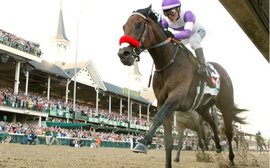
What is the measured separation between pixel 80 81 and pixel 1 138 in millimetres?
19972

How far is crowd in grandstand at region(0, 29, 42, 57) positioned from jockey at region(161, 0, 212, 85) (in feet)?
83.2

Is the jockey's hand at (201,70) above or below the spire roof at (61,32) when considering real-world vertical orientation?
below

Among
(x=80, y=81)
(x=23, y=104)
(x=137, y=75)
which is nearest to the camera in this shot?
(x=23, y=104)

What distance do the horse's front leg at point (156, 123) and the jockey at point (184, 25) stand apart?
3.92ft

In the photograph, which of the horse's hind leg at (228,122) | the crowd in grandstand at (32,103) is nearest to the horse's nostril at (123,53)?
the horse's hind leg at (228,122)

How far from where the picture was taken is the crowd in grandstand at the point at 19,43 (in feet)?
95.5

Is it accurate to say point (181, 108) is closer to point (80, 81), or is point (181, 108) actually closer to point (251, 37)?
point (251, 37)

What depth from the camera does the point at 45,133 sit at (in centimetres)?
2617

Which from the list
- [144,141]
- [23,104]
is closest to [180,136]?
[144,141]

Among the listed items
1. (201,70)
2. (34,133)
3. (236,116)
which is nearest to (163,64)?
(201,70)

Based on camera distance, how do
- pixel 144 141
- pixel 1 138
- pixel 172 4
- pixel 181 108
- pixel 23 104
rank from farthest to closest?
pixel 23 104 → pixel 1 138 → pixel 172 4 → pixel 181 108 → pixel 144 141

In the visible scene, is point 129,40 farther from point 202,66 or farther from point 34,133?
point 34,133

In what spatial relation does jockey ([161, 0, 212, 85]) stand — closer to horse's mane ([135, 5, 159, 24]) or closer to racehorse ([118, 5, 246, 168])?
racehorse ([118, 5, 246, 168])

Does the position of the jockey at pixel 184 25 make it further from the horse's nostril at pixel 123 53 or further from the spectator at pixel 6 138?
the spectator at pixel 6 138
